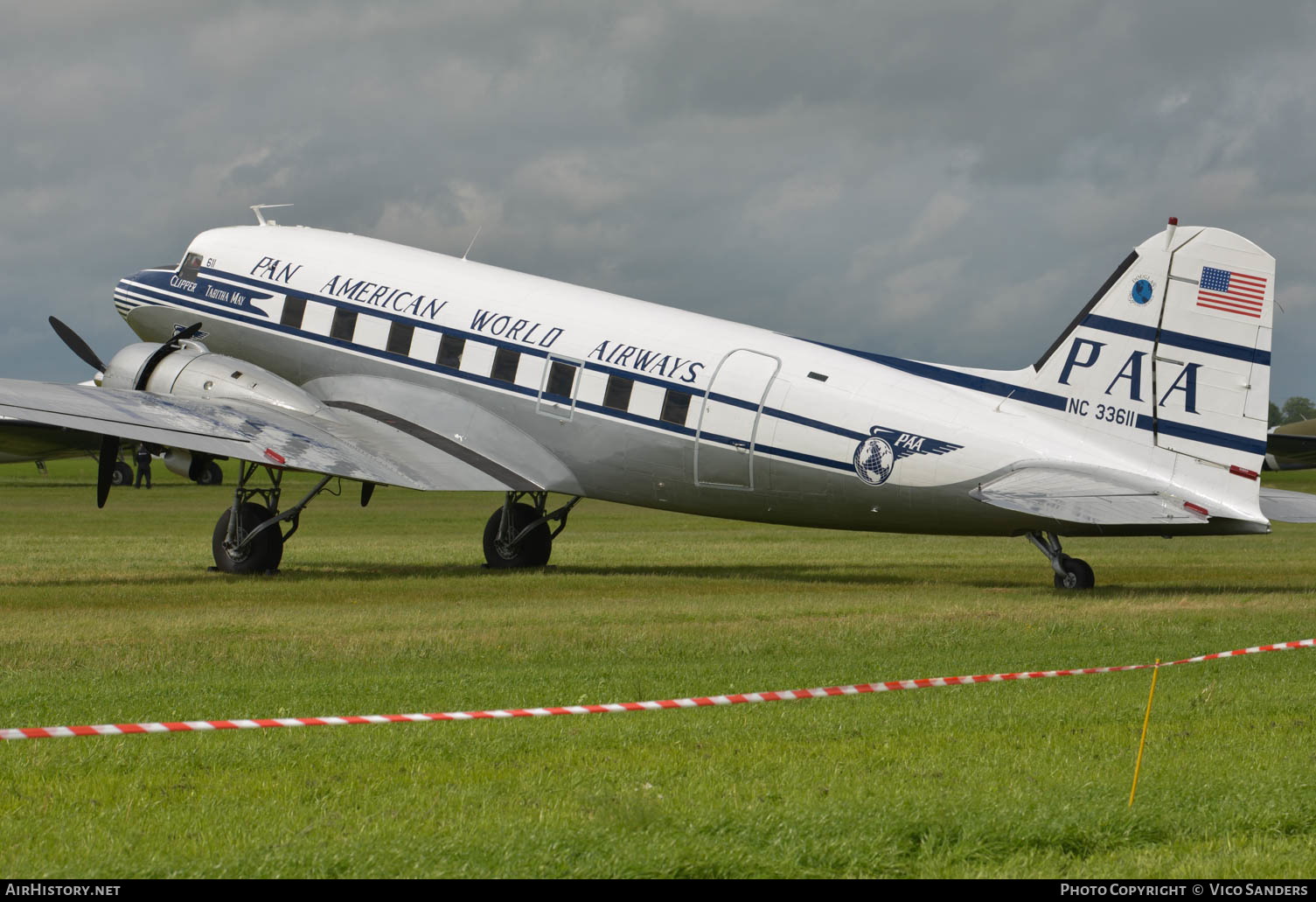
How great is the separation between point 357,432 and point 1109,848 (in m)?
18.8

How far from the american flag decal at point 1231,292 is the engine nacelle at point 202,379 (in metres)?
14.7

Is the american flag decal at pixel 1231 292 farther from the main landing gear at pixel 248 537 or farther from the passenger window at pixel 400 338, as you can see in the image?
the main landing gear at pixel 248 537

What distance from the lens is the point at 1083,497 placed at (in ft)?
61.1

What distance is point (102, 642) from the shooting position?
14.9 m

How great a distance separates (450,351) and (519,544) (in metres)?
3.91

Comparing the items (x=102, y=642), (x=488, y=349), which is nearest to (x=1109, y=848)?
(x=102, y=642)

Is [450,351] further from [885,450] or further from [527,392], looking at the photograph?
[885,450]

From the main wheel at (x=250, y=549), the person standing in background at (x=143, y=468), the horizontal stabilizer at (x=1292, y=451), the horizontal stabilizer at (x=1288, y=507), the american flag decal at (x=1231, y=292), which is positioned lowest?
the person standing in background at (x=143, y=468)

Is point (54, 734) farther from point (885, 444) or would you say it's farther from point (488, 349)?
point (488, 349)

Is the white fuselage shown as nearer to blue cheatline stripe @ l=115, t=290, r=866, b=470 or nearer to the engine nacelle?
blue cheatline stripe @ l=115, t=290, r=866, b=470

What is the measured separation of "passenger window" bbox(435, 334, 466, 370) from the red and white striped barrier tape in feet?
44.4

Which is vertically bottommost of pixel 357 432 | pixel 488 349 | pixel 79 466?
pixel 79 466

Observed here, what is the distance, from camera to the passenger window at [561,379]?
23.4m

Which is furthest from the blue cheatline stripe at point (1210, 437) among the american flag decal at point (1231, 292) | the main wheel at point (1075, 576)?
the main wheel at point (1075, 576)
